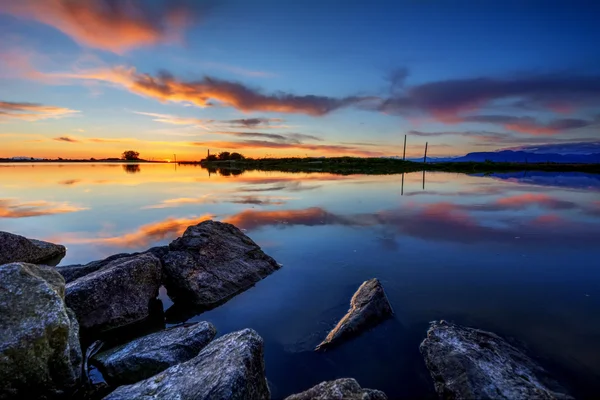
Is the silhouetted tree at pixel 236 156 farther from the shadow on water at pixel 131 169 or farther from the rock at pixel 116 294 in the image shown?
the rock at pixel 116 294

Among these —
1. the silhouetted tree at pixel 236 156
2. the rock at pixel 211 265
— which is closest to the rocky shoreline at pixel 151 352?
the rock at pixel 211 265

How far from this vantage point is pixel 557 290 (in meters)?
9.13

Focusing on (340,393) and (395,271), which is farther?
(395,271)

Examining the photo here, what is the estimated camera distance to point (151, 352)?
18.9ft

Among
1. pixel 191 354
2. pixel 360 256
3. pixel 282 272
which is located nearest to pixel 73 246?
pixel 282 272

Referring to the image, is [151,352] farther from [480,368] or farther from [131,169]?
[131,169]

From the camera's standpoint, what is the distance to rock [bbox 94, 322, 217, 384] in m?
5.60

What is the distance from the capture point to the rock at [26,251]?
10.5 metres

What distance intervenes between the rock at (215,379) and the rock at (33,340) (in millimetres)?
1334

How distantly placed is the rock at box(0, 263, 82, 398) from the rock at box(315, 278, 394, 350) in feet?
15.4

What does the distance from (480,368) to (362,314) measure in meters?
2.77

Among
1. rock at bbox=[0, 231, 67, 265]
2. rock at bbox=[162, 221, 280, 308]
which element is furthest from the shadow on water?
rock at bbox=[162, 221, 280, 308]

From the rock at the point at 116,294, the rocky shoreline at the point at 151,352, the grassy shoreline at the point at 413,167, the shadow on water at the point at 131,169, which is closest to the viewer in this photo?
the rocky shoreline at the point at 151,352

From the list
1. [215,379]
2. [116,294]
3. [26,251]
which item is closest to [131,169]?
[26,251]
